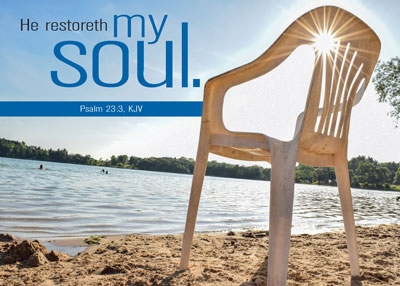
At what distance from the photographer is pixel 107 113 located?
235 inches

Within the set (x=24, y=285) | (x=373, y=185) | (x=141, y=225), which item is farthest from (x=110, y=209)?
(x=373, y=185)

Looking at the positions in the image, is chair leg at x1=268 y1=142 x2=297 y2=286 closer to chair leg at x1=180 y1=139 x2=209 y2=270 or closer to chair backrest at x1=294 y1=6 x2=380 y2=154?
chair backrest at x1=294 y1=6 x2=380 y2=154

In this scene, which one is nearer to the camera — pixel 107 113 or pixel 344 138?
pixel 344 138

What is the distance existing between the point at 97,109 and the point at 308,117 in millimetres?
5357

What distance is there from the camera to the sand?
5.55 ft

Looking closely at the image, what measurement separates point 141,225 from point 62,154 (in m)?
42.2

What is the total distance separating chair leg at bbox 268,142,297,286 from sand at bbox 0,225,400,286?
376 mm

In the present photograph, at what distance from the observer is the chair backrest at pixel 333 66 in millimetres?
1502

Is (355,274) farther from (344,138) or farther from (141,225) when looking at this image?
(141,225)

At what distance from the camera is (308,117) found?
1.49 metres

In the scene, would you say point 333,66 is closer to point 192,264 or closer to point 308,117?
point 308,117

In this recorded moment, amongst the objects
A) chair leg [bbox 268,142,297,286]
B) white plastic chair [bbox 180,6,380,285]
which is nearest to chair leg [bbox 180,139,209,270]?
white plastic chair [bbox 180,6,380,285]

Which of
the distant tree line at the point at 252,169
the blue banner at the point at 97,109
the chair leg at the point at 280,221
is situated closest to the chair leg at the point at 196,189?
the chair leg at the point at 280,221

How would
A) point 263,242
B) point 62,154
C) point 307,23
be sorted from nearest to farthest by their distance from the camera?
point 307,23 < point 263,242 < point 62,154
